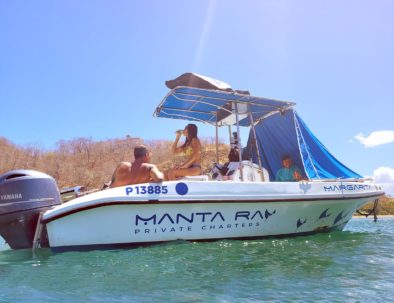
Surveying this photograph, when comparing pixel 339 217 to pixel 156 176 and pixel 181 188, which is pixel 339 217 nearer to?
pixel 181 188

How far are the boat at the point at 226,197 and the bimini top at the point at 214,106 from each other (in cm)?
2

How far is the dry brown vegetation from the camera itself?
33.9 metres

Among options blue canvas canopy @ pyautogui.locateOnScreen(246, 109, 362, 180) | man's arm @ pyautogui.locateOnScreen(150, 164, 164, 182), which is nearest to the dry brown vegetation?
blue canvas canopy @ pyautogui.locateOnScreen(246, 109, 362, 180)

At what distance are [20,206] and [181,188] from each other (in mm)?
2238

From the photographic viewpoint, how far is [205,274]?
3652 mm

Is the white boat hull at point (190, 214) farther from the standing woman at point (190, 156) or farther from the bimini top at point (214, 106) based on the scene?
the bimini top at point (214, 106)

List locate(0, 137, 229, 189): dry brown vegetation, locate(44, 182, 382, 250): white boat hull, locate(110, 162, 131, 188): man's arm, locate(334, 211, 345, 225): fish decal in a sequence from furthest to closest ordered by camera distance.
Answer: locate(0, 137, 229, 189): dry brown vegetation < locate(334, 211, 345, 225): fish decal < locate(110, 162, 131, 188): man's arm < locate(44, 182, 382, 250): white boat hull

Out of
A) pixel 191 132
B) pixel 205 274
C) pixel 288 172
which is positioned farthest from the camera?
pixel 288 172

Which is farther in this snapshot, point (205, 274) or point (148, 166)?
point (148, 166)

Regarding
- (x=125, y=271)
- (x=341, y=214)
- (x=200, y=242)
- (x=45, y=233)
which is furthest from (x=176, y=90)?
(x=341, y=214)

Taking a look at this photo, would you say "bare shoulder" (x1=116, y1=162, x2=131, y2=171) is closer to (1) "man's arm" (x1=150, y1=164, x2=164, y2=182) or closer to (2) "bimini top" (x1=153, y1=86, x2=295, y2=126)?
(1) "man's arm" (x1=150, y1=164, x2=164, y2=182)

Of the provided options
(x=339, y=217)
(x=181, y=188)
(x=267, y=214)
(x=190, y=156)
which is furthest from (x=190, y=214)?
(x=339, y=217)

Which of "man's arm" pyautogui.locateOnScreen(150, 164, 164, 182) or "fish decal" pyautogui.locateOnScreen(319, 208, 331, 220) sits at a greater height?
"man's arm" pyautogui.locateOnScreen(150, 164, 164, 182)

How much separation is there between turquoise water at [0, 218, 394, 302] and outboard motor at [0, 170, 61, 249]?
0.25 m
